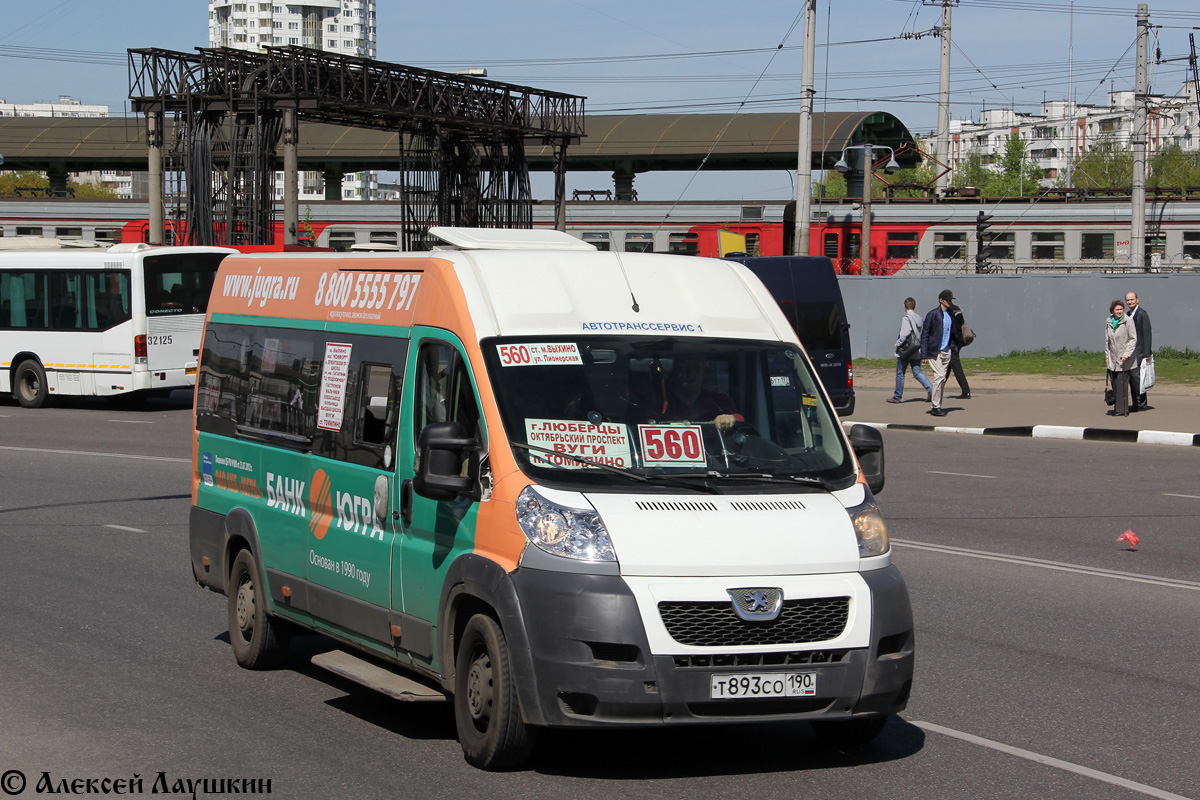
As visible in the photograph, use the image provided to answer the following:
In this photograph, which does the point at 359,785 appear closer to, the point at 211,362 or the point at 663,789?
the point at 663,789

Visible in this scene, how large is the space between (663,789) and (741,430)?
1578mm

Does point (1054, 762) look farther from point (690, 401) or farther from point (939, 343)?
point (939, 343)

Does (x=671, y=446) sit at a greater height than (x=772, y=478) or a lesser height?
greater

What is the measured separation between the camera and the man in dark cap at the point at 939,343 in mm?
21652

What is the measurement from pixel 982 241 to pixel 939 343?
20.1m

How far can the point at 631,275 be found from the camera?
20.4 ft

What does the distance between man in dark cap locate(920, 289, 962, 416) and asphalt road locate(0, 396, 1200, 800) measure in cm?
924

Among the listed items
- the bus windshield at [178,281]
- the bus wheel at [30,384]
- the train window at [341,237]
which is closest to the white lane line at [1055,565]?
the bus windshield at [178,281]

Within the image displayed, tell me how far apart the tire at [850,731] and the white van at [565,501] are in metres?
0.02

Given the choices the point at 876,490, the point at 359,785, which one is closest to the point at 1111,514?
the point at 876,490

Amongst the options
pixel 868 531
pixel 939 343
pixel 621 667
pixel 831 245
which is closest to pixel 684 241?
pixel 831 245

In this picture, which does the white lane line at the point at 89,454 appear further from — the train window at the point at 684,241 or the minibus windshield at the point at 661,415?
the train window at the point at 684,241

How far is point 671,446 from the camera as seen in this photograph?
5.64 metres

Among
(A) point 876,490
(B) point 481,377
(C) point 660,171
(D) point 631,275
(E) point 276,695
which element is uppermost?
(C) point 660,171
